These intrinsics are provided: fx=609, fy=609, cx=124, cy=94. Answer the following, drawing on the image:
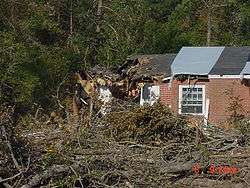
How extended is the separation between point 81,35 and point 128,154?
18.7 m

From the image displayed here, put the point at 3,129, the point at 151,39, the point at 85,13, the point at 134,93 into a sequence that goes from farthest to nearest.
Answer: the point at 151,39 → the point at 85,13 → the point at 134,93 → the point at 3,129

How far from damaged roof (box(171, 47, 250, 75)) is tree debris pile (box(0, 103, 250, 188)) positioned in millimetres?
8602

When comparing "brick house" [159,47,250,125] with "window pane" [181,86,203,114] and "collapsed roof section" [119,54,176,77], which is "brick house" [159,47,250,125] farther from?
"collapsed roof section" [119,54,176,77]

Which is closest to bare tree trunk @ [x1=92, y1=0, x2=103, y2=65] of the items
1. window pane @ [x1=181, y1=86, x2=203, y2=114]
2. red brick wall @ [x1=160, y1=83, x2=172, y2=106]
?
red brick wall @ [x1=160, y1=83, x2=172, y2=106]

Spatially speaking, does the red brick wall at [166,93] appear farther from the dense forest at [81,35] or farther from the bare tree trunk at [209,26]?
the bare tree trunk at [209,26]

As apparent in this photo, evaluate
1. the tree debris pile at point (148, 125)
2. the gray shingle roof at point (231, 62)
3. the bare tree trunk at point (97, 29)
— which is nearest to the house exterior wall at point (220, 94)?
the gray shingle roof at point (231, 62)

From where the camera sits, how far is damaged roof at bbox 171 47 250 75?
794 inches

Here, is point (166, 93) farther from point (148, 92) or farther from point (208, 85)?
point (208, 85)

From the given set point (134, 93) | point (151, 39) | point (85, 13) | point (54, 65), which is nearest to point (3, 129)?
point (134, 93)

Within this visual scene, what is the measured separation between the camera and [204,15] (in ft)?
131

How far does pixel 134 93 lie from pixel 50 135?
9436 millimetres

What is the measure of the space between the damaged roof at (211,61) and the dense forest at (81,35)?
3.64m

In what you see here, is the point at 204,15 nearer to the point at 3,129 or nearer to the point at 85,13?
the point at 85,13

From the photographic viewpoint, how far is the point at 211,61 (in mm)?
21078
